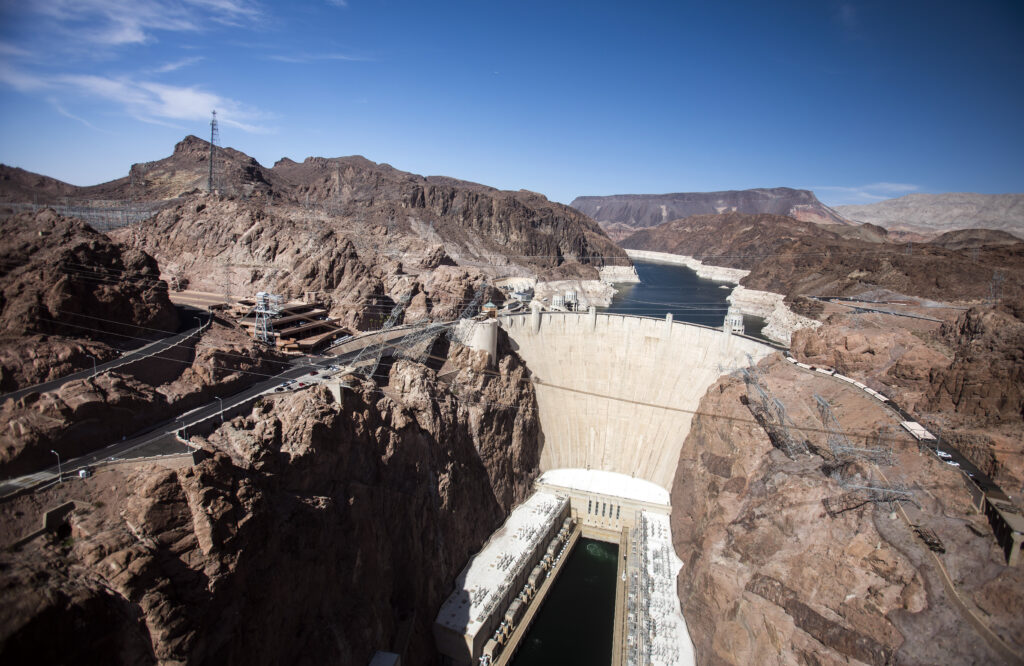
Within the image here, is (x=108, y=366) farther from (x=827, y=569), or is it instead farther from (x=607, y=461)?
(x=607, y=461)

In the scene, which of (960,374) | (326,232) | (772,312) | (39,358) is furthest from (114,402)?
(772,312)

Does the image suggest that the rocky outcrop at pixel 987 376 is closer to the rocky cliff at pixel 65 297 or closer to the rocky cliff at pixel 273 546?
the rocky cliff at pixel 273 546

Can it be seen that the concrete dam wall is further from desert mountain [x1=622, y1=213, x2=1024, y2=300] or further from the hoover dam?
desert mountain [x1=622, y1=213, x2=1024, y2=300]

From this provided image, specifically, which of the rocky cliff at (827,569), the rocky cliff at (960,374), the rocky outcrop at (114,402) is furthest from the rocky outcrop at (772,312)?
the rocky outcrop at (114,402)

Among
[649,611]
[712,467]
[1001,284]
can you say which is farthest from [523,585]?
[1001,284]

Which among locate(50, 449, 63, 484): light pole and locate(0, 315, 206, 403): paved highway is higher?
locate(0, 315, 206, 403): paved highway

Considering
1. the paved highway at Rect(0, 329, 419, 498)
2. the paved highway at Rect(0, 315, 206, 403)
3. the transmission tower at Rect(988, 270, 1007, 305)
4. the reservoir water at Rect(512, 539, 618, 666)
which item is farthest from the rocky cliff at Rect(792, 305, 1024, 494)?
the paved highway at Rect(0, 315, 206, 403)

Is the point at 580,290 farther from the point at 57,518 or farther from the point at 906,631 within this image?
the point at 57,518
